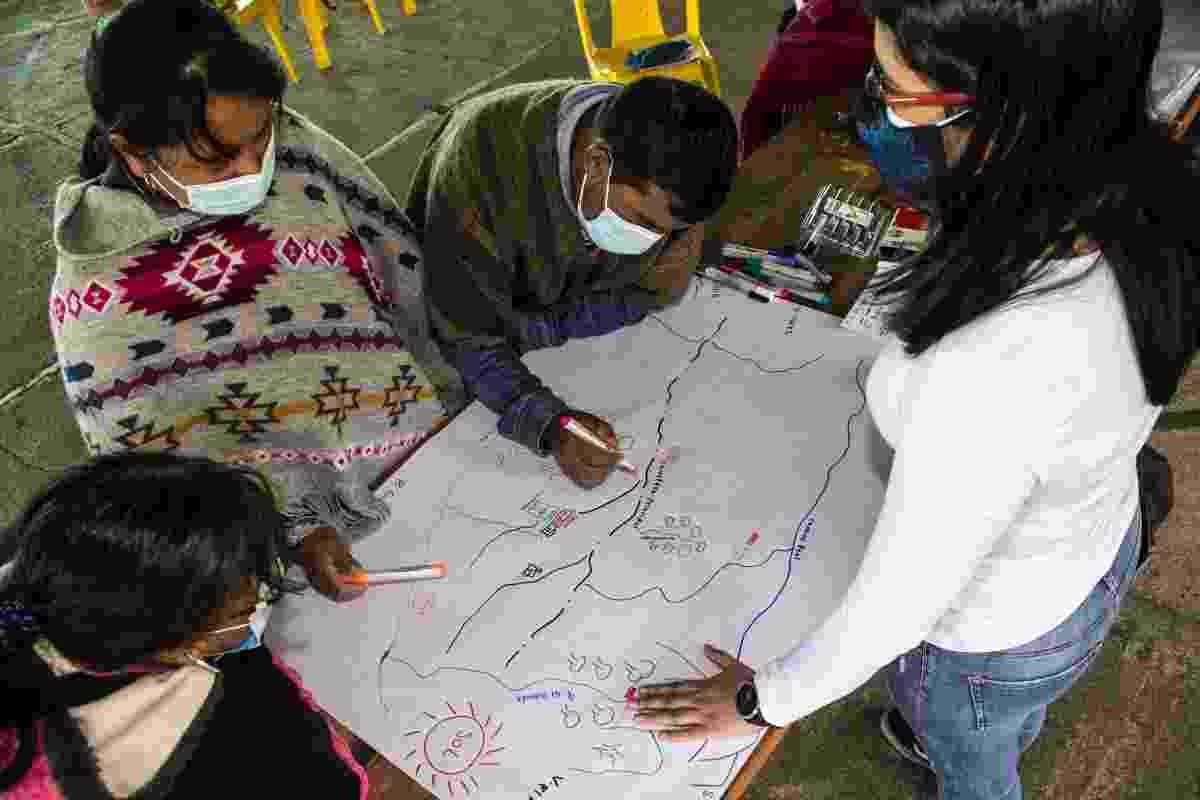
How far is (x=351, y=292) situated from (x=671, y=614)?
2.94 ft

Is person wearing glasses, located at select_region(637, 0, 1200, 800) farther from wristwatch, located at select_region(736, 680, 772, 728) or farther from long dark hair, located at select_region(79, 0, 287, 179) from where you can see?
long dark hair, located at select_region(79, 0, 287, 179)

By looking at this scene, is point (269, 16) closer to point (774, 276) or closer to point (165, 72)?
point (165, 72)

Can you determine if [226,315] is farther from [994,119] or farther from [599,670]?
[994,119]

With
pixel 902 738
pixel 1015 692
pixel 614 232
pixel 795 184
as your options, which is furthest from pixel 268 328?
pixel 902 738

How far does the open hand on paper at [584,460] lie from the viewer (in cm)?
142

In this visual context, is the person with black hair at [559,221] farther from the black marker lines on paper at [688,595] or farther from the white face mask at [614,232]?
the black marker lines on paper at [688,595]

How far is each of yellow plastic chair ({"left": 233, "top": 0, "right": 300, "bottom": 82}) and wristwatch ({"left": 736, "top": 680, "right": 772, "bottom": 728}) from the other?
4126 millimetres

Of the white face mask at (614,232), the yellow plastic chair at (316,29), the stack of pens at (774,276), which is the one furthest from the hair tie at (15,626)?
the yellow plastic chair at (316,29)

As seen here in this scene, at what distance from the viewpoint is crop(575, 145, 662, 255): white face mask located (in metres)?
1.57

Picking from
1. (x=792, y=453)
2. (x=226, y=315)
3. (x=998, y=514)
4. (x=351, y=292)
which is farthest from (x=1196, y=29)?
(x=226, y=315)

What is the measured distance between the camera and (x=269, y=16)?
4480mm

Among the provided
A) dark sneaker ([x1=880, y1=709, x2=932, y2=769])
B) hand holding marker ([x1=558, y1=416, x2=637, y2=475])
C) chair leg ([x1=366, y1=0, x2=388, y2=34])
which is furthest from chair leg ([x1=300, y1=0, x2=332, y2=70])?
dark sneaker ([x1=880, y1=709, x2=932, y2=769])

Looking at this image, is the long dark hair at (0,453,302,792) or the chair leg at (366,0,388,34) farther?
the chair leg at (366,0,388,34)

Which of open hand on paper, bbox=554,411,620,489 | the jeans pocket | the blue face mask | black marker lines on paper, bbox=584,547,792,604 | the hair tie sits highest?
the blue face mask
